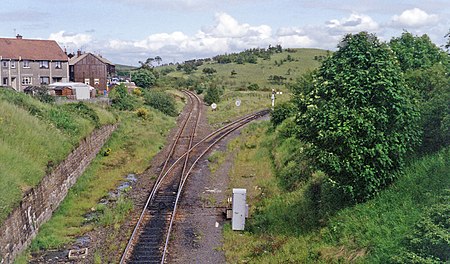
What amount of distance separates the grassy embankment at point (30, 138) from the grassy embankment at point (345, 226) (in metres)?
6.61

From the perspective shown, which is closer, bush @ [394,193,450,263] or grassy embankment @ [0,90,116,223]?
bush @ [394,193,450,263]

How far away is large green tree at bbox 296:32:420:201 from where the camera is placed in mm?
12414

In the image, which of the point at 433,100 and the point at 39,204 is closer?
the point at 433,100

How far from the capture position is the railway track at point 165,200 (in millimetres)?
14352

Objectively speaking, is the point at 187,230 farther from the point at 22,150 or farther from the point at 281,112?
the point at 281,112

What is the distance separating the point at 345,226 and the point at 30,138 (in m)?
13.1

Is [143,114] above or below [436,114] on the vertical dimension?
below

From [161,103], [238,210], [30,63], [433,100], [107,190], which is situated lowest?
[107,190]

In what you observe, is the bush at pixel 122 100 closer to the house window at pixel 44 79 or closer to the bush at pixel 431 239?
the house window at pixel 44 79

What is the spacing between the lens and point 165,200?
64.9 feet

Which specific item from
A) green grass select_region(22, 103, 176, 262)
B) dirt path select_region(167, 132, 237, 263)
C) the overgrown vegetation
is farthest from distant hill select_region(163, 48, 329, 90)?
the overgrown vegetation

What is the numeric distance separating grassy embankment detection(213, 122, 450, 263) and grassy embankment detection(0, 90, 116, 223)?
6.61m

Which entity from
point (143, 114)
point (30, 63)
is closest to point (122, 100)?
point (143, 114)

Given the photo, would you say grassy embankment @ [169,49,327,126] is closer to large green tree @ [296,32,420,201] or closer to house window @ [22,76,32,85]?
house window @ [22,76,32,85]
